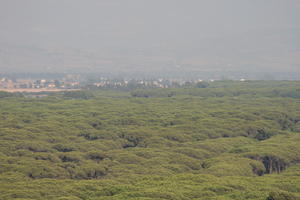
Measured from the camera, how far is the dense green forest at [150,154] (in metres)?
42.0

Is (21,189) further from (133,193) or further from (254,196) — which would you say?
(254,196)

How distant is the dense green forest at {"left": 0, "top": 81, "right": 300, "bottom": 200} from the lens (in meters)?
42.0

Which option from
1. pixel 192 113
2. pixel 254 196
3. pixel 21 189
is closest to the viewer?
pixel 254 196

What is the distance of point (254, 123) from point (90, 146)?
2701cm

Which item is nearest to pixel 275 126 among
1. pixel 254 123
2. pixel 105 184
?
pixel 254 123

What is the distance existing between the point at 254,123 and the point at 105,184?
43.0 m

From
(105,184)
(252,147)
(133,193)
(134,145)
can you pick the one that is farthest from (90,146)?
(133,193)

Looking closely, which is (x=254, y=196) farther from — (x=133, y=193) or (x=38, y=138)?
(x=38, y=138)

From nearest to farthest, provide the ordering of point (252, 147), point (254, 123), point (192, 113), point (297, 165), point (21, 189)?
point (21, 189) → point (297, 165) → point (252, 147) → point (254, 123) → point (192, 113)

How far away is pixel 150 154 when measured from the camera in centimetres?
6084

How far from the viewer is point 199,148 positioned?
65.7 m

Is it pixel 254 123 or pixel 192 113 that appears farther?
pixel 192 113

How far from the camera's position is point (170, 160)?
58062 millimetres

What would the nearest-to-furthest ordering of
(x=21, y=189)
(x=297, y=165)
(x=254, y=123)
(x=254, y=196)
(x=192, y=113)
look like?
(x=254, y=196) → (x=21, y=189) → (x=297, y=165) → (x=254, y=123) → (x=192, y=113)
